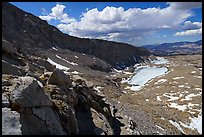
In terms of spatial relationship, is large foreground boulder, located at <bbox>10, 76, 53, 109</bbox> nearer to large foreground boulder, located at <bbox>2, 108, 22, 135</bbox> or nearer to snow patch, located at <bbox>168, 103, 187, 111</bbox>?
large foreground boulder, located at <bbox>2, 108, 22, 135</bbox>

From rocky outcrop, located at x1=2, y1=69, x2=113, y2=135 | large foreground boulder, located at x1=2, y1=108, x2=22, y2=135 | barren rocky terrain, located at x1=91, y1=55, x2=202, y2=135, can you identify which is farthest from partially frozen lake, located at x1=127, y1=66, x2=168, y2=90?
large foreground boulder, located at x1=2, y1=108, x2=22, y2=135

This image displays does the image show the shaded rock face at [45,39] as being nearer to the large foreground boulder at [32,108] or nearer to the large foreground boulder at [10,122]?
the large foreground boulder at [32,108]

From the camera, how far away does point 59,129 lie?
11.1 metres

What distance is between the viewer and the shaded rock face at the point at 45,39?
128900mm

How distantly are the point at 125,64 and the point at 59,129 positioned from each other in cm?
17019

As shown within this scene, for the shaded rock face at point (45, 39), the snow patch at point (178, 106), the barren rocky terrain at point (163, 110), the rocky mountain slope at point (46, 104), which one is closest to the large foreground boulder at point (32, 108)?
the rocky mountain slope at point (46, 104)

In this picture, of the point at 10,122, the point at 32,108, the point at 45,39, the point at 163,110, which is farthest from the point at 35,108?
the point at 45,39

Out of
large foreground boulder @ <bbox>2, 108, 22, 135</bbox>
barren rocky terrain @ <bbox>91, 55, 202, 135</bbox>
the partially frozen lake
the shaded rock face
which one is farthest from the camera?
the shaded rock face

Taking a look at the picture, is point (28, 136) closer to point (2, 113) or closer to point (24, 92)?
point (2, 113)

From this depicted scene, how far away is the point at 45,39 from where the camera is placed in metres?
150

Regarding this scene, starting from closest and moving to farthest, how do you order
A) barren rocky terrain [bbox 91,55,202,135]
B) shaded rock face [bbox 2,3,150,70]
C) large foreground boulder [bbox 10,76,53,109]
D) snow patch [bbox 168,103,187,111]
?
large foreground boulder [bbox 10,76,53,109]
barren rocky terrain [bbox 91,55,202,135]
snow patch [bbox 168,103,187,111]
shaded rock face [bbox 2,3,150,70]

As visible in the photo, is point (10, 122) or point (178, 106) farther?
point (178, 106)

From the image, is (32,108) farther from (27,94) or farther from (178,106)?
(178,106)

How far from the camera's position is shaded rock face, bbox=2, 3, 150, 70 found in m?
129
